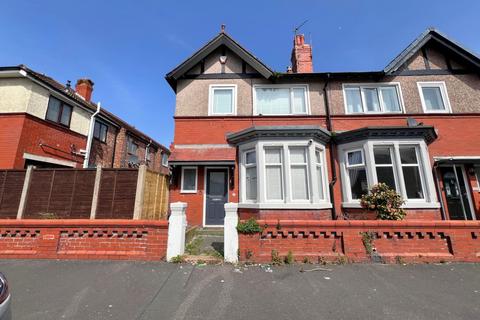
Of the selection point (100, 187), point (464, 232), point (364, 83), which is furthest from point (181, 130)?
point (464, 232)

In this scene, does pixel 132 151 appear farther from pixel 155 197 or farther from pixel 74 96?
pixel 155 197

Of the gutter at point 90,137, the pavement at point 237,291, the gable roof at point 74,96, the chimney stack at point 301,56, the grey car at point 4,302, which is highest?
the chimney stack at point 301,56

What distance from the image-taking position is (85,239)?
5.60 metres

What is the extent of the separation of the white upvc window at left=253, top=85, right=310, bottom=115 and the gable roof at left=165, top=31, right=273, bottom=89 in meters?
0.76

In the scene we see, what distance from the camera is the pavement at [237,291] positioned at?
336 centimetres

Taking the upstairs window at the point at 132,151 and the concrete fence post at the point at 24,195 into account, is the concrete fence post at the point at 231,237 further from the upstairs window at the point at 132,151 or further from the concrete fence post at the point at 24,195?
the upstairs window at the point at 132,151

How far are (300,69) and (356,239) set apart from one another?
361 inches

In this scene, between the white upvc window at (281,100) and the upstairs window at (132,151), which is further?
the upstairs window at (132,151)

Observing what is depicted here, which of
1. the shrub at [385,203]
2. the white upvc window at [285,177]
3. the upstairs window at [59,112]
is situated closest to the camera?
the shrub at [385,203]

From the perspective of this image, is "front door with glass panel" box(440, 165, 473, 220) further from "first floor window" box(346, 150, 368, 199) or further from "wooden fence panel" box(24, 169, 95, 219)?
"wooden fence panel" box(24, 169, 95, 219)

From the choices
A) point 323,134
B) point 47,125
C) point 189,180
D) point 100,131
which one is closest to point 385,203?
point 323,134

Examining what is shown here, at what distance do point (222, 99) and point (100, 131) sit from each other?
1028 centimetres

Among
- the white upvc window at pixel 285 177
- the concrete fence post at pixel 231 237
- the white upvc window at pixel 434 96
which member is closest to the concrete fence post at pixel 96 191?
the white upvc window at pixel 285 177

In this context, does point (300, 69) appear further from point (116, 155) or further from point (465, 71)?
point (116, 155)
